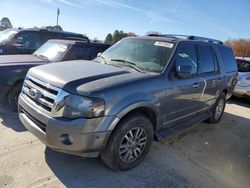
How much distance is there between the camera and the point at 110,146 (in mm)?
3123

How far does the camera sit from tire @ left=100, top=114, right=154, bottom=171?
10.3 ft

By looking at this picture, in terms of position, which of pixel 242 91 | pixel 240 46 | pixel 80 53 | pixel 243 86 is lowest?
pixel 242 91

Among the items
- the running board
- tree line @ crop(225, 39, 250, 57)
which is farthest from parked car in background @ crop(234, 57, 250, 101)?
tree line @ crop(225, 39, 250, 57)

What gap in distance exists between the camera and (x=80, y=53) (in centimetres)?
639

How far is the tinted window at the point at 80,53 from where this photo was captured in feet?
20.2

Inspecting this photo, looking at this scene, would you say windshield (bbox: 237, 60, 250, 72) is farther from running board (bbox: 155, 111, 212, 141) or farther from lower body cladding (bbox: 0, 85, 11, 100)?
lower body cladding (bbox: 0, 85, 11, 100)

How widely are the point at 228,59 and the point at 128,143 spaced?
4.04 meters

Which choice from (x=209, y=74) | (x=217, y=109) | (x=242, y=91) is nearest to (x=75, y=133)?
(x=209, y=74)

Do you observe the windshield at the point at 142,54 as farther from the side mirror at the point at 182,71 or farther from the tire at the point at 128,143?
the tire at the point at 128,143

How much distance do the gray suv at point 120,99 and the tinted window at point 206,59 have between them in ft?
0.07

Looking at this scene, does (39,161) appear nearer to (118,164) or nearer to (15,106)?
(118,164)

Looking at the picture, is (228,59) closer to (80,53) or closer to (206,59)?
(206,59)

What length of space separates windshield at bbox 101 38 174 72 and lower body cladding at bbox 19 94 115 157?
4.18 feet

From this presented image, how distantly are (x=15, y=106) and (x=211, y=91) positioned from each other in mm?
4172
